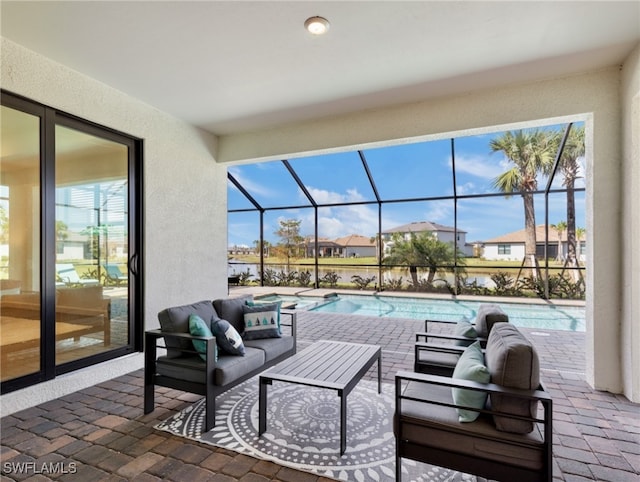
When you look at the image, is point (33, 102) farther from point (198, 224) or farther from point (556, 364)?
point (556, 364)

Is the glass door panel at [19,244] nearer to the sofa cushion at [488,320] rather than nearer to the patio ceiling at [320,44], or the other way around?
the patio ceiling at [320,44]

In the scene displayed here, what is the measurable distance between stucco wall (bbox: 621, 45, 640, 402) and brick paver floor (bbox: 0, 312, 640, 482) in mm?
350

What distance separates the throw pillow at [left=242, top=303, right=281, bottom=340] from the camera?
3.46m

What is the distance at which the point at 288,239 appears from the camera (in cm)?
1048

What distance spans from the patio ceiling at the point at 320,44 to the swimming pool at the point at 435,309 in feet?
15.2

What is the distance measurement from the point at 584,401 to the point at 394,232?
671cm

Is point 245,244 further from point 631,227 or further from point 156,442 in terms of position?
point 631,227

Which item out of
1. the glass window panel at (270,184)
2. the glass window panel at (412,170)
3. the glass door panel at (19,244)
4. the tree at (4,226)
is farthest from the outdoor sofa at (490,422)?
the glass window panel at (270,184)

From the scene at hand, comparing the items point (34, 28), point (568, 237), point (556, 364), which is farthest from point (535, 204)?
point (34, 28)

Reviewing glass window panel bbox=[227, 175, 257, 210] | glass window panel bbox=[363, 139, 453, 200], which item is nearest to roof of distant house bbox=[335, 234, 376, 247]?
glass window panel bbox=[363, 139, 453, 200]

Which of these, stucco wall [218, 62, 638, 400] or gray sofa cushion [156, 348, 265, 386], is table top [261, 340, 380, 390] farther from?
stucco wall [218, 62, 638, 400]

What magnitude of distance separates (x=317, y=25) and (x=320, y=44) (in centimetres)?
27

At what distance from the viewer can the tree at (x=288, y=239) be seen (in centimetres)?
1037
